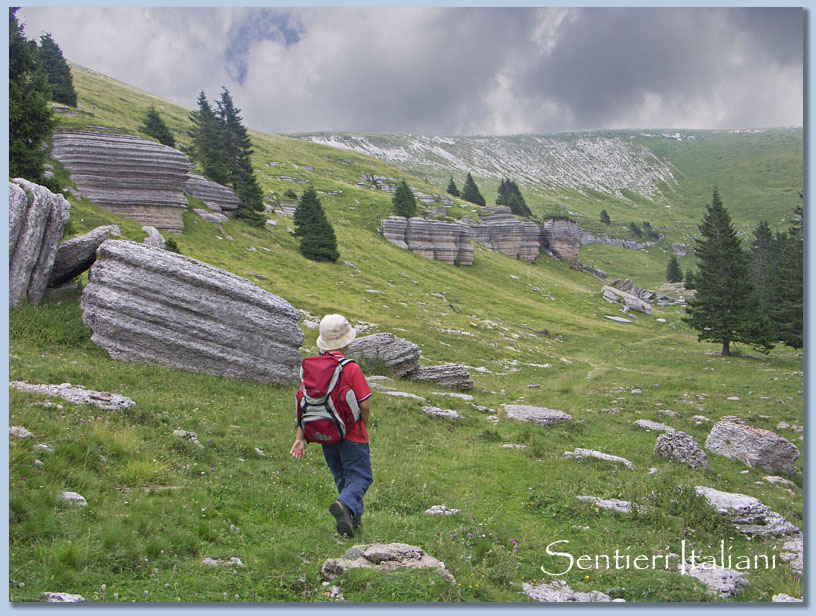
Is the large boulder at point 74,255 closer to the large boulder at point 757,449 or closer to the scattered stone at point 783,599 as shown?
the scattered stone at point 783,599

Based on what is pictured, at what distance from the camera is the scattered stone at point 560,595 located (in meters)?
6.69

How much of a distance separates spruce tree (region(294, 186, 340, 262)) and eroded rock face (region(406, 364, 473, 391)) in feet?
109

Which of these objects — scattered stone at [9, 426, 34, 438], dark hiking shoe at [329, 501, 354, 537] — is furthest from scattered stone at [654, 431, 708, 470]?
scattered stone at [9, 426, 34, 438]

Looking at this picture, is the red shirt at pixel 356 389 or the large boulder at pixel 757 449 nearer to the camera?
the red shirt at pixel 356 389

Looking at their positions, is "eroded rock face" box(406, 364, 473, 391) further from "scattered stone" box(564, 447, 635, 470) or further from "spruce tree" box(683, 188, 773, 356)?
"spruce tree" box(683, 188, 773, 356)

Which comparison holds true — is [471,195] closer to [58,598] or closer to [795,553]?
[795,553]

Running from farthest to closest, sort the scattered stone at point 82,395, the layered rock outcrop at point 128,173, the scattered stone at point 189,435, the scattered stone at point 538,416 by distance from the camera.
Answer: the layered rock outcrop at point 128,173, the scattered stone at point 538,416, the scattered stone at point 82,395, the scattered stone at point 189,435

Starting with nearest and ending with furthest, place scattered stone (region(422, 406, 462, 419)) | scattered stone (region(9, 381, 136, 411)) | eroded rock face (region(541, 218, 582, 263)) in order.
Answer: scattered stone (region(9, 381, 136, 411)) < scattered stone (region(422, 406, 462, 419)) < eroded rock face (region(541, 218, 582, 263))

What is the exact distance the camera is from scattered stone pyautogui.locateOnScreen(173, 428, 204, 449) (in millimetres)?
10647

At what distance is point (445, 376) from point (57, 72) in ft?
236

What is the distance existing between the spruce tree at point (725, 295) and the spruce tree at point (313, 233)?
40.6 m

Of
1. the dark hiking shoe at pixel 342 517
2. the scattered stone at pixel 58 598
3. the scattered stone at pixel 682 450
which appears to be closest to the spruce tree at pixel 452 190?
the scattered stone at pixel 682 450

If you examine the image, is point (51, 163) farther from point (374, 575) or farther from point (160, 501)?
point (374, 575)

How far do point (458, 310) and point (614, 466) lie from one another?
39302mm
